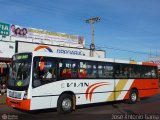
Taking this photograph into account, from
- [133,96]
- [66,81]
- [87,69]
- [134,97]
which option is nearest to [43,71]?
[66,81]

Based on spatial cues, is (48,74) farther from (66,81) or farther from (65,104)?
(65,104)

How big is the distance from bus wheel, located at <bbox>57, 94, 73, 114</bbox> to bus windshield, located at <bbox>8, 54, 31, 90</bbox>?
6.68 feet

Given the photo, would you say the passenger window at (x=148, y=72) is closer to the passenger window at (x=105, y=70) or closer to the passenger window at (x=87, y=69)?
the passenger window at (x=105, y=70)

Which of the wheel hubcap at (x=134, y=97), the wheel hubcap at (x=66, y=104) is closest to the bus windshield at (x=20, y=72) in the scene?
the wheel hubcap at (x=66, y=104)

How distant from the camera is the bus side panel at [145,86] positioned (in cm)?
1912

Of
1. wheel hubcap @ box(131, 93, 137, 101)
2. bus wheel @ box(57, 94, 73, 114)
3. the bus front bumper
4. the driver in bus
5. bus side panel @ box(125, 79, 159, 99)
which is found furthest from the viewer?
bus side panel @ box(125, 79, 159, 99)

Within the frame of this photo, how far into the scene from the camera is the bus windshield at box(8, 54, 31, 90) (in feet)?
41.8

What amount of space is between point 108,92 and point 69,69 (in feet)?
11.5

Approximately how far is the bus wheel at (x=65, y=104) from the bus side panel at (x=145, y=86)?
5.23 metres

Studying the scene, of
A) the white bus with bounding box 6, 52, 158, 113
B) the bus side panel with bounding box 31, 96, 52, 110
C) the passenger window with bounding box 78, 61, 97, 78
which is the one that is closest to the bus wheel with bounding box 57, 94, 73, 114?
the white bus with bounding box 6, 52, 158, 113

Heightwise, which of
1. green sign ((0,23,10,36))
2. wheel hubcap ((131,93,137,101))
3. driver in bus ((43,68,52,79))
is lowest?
wheel hubcap ((131,93,137,101))

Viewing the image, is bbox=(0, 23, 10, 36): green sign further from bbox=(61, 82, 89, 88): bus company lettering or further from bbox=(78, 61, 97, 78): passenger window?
bbox=(61, 82, 89, 88): bus company lettering

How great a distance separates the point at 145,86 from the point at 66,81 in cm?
773

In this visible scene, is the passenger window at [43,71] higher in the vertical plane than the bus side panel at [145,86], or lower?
higher
